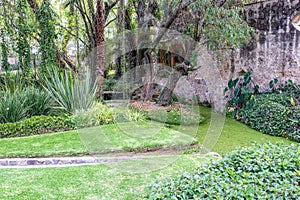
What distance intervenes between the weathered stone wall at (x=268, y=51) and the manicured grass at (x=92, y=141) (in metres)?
3.30

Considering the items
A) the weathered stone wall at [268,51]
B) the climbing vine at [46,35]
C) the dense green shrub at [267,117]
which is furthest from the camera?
the weathered stone wall at [268,51]

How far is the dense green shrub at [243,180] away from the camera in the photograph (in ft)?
5.62

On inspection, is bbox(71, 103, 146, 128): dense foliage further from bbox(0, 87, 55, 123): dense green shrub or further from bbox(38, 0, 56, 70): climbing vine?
bbox(38, 0, 56, 70): climbing vine

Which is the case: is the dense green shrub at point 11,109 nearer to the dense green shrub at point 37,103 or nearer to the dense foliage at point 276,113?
the dense green shrub at point 37,103

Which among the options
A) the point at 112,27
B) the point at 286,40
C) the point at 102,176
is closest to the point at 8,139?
the point at 102,176

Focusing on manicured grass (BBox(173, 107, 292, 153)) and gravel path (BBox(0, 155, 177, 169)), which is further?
manicured grass (BBox(173, 107, 292, 153))

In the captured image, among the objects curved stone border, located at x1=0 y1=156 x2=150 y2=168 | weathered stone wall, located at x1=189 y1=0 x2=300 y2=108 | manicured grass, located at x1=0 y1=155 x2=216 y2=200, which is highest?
weathered stone wall, located at x1=189 y1=0 x2=300 y2=108

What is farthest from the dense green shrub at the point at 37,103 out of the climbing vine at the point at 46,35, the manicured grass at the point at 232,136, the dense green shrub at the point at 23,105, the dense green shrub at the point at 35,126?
the manicured grass at the point at 232,136

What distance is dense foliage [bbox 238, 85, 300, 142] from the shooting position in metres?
4.79

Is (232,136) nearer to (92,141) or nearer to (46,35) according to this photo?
(92,141)

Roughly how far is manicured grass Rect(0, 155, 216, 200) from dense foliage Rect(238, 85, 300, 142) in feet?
7.38

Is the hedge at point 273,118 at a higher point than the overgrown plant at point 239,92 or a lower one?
lower

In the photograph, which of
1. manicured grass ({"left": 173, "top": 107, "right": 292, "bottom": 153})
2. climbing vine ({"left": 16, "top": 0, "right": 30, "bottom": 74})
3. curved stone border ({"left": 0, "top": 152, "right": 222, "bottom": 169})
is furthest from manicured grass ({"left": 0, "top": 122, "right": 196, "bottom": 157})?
climbing vine ({"left": 16, "top": 0, "right": 30, "bottom": 74})

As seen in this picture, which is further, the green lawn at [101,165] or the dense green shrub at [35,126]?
the dense green shrub at [35,126]
